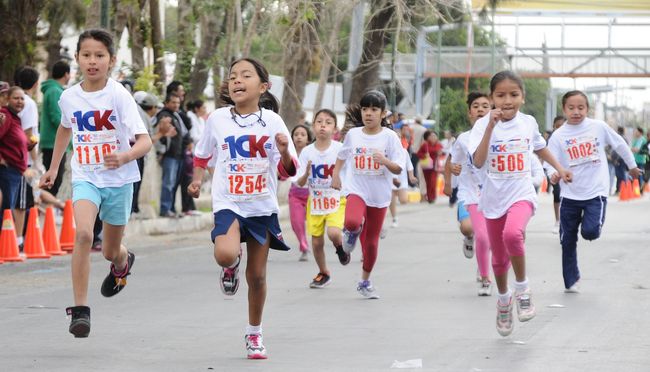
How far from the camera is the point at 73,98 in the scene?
8703mm

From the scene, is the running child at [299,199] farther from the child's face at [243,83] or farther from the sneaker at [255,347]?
the sneaker at [255,347]

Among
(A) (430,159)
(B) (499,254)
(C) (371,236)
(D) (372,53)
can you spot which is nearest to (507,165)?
(B) (499,254)

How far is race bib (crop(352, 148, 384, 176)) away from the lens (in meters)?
11.8

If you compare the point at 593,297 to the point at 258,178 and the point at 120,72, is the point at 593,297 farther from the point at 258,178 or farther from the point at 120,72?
the point at 120,72

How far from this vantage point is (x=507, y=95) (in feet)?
29.9

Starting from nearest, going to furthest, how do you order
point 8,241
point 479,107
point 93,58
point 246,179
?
point 246,179
point 93,58
point 479,107
point 8,241

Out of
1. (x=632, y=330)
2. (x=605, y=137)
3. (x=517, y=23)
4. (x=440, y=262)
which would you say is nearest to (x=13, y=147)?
(x=440, y=262)

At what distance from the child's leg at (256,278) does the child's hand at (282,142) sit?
1.88 ft

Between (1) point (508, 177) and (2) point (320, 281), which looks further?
(2) point (320, 281)

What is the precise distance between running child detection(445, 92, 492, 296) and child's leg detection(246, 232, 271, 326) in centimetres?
341

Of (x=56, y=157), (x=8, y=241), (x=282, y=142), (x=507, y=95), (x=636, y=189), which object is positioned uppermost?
(x=507, y=95)

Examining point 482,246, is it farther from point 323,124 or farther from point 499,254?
point 499,254

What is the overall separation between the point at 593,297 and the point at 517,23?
123 feet

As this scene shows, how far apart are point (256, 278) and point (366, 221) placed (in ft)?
12.9
